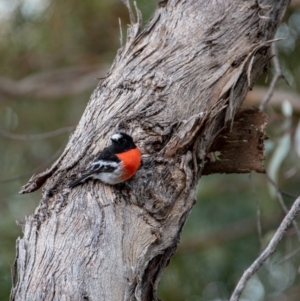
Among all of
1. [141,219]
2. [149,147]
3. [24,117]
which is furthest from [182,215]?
[24,117]

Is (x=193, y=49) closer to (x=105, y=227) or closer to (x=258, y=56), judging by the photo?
(x=258, y=56)

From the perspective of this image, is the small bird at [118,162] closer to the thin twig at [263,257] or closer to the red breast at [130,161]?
the red breast at [130,161]

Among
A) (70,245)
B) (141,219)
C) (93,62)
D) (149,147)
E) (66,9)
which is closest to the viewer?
(70,245)

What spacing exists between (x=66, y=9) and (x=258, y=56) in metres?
3.64

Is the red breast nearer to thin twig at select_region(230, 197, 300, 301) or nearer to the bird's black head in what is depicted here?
the bird's black head

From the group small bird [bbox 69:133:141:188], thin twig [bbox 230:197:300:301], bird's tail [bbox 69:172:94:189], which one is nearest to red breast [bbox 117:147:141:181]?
small bird [bbox 69:133:141:188]

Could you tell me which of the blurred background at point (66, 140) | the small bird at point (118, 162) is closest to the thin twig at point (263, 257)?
the small bird at point (118, 162)

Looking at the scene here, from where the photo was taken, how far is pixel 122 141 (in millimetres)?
3020

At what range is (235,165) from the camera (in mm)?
3541

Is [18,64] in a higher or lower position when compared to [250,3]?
higher

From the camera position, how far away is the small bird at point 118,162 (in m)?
2.89

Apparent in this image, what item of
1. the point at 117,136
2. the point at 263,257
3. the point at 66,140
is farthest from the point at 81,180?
the point at 66,140

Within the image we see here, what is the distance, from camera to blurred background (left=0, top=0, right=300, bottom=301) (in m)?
6.58

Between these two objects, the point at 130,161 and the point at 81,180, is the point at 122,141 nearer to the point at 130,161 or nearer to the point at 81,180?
the point at 130,161
